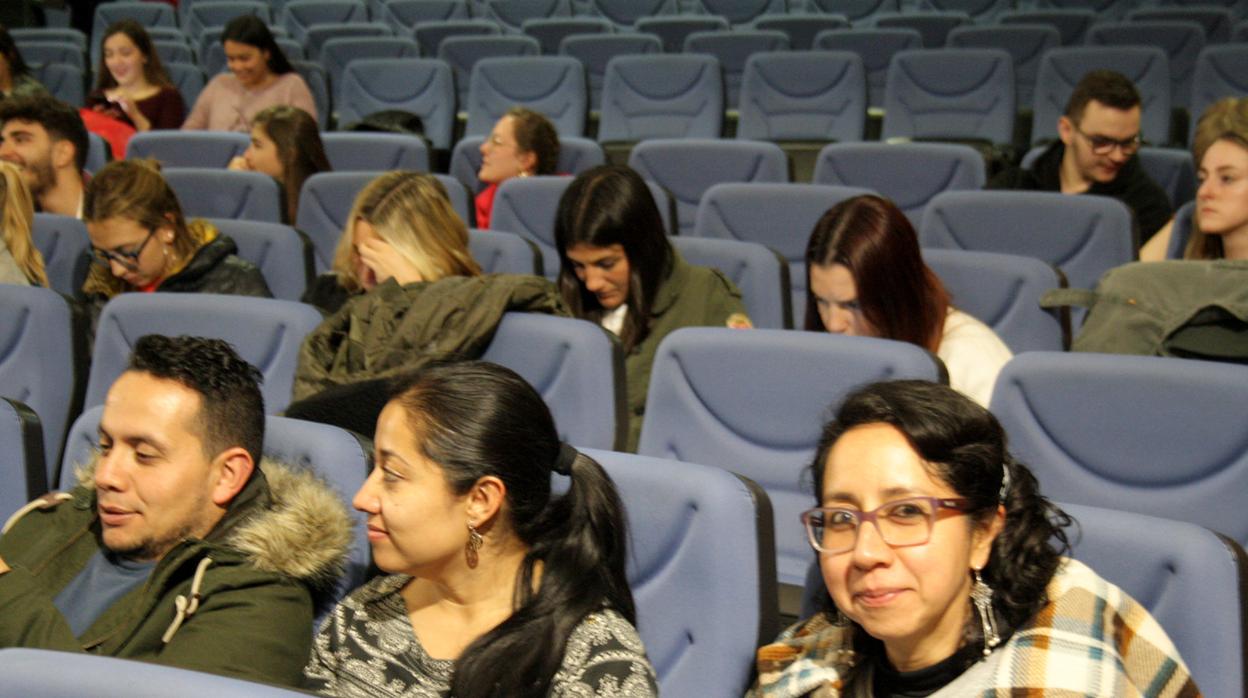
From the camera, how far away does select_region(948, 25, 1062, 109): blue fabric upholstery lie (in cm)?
553

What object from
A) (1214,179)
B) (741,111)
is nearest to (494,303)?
(1214,179)

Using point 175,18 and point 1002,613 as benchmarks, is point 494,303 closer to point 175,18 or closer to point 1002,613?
point 1002,613

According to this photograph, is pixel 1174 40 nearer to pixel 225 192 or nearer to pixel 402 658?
pixel 225 192

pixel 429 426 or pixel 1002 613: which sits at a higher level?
pixel 429 426

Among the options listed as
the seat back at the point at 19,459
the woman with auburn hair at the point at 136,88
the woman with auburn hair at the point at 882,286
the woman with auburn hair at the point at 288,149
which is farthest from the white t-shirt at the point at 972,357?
the woman with auburn hair at the point at 136,88

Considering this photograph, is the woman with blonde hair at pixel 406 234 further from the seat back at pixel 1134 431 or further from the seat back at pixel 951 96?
the seat back at pixel 951 96

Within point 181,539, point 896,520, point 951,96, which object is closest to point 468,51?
point 951,96

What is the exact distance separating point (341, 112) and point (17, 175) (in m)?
2.84

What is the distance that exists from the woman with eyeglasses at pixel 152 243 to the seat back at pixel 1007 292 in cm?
156

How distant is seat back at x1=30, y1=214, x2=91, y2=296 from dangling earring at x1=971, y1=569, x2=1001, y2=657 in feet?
8.53

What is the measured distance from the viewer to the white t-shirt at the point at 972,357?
2244 millimetres

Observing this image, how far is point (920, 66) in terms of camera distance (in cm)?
502

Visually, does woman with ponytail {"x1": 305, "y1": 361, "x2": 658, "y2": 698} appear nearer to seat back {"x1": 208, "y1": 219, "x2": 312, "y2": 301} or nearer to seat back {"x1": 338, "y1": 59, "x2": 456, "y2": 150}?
seat back {"x1": 208, "y1": 219, "x2": 312, "y2": 301}

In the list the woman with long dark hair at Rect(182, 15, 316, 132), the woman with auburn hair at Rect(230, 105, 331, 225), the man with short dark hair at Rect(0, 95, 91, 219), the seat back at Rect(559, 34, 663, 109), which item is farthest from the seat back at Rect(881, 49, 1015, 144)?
the man with short dark hair at Rect(0, 95, 91, 219)
